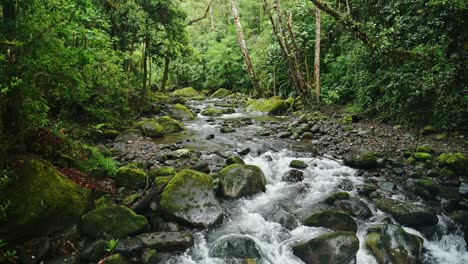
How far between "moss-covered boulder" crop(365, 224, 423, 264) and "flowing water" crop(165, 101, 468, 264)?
145mm

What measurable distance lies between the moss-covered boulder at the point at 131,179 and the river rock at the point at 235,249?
2417 mm

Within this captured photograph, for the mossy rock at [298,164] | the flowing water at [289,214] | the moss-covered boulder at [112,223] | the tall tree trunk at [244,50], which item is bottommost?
the flowing water at [289,214]

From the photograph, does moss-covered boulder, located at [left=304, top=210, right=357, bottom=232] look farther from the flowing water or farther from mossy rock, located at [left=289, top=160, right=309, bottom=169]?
mossy rock, located at [left=289, top=160, right=309, bottom=169]

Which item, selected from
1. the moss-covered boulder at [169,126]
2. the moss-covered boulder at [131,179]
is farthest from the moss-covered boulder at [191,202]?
the moss-covered boulder at [169,126]

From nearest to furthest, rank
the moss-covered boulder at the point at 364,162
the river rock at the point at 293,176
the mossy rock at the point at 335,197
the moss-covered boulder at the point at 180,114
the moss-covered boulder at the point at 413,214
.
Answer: the moss-covered boulder at the point at 413,214
the mossy rock at the point at 335,197
the river rock at the point at 293,176
the moss-covered boulder at the point at 364,162
the moss-covered boulder at the point at 180,114

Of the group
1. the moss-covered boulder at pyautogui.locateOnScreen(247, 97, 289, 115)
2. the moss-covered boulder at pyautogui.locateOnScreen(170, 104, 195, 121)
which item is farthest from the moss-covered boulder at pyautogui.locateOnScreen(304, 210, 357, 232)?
the moss-covered boulder at pyautogui.locateOnScreen(247, 97, 289, 115)

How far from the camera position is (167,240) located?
471cm

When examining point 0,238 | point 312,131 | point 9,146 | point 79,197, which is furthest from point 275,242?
point 312,131

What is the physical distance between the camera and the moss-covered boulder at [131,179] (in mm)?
6354

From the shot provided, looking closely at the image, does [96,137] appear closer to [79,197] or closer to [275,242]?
[79,197]

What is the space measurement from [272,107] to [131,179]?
11.9 meters

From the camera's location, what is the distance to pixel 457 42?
6.20 m

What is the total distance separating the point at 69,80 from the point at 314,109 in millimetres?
11790

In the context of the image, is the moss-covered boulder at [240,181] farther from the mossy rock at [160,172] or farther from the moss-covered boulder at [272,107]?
the moss-covered boulder at [272,107]
